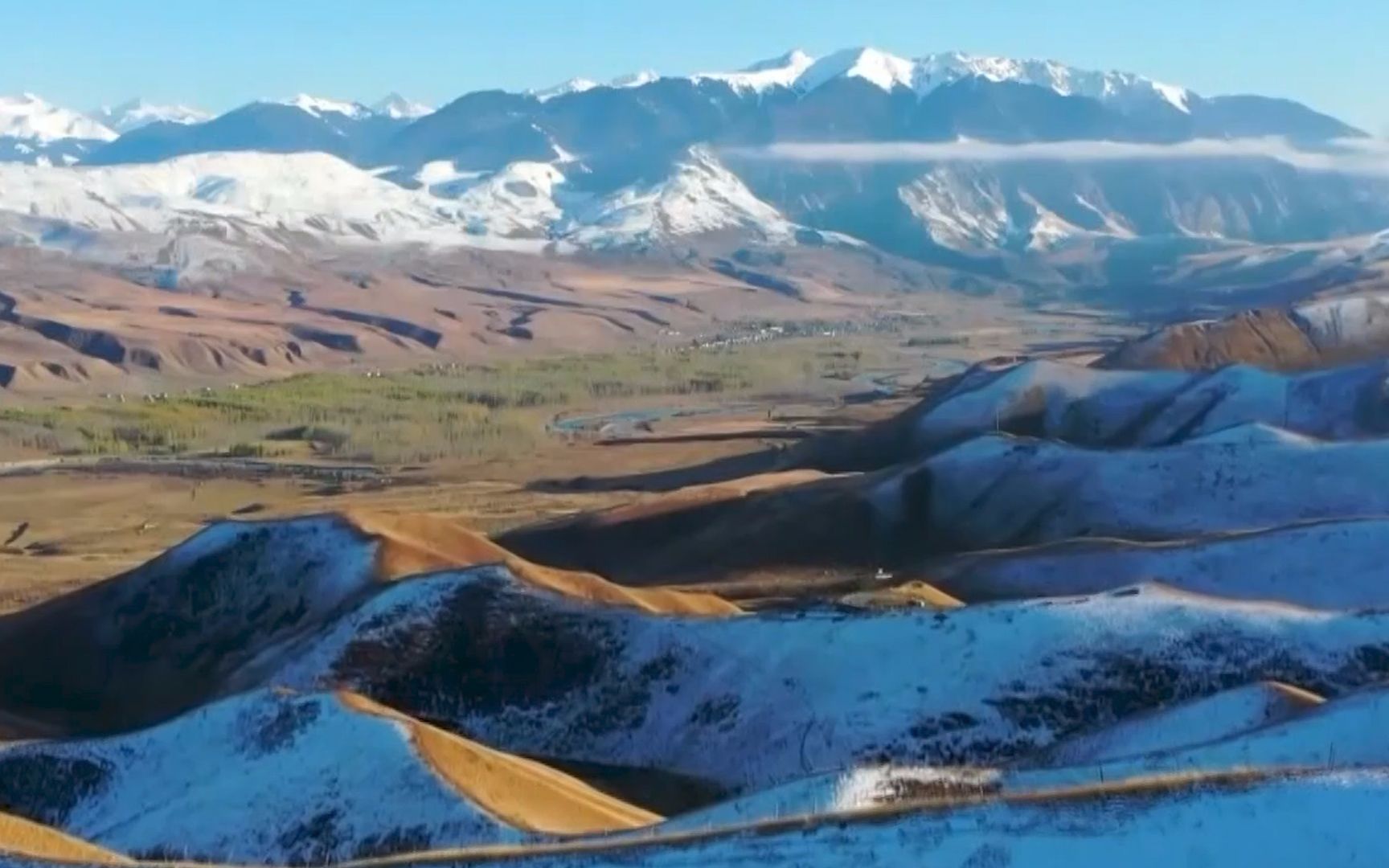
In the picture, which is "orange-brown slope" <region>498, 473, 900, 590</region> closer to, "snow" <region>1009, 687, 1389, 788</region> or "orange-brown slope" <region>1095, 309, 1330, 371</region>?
"snow" <region>1009, 687, 1389, 788</region>

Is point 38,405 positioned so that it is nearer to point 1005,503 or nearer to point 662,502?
point 662,502

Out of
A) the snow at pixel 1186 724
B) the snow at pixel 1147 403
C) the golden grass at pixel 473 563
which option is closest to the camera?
the snow at pixel 1186 724

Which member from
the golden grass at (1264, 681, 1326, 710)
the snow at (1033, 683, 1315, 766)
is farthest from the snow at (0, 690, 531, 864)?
the golden grass at (1264, 681, 1326, 710)

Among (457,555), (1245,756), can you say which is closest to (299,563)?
(457,555)

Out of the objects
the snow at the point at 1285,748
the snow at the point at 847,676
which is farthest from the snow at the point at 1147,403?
the snow at the point at 1285,748

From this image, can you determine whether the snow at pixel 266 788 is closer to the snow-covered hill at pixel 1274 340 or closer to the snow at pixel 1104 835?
the snow at pixel 1104 835

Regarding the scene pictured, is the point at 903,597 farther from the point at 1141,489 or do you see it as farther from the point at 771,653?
the point at 1141,489
